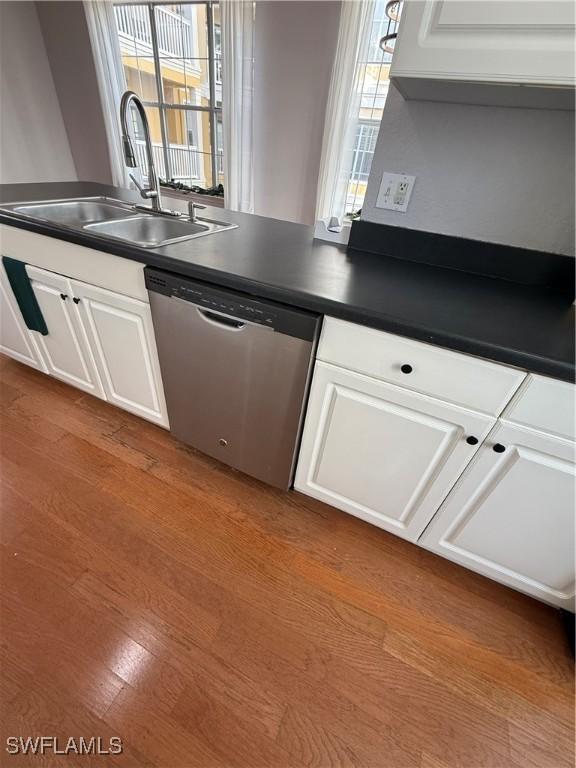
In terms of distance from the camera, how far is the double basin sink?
140cm

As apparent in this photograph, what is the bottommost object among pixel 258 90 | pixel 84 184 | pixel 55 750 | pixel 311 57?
pixel 55 750

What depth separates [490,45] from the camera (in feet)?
2.31

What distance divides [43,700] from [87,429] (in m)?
1.00

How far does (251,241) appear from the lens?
1.25 m

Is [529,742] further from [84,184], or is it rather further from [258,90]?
[258,90]

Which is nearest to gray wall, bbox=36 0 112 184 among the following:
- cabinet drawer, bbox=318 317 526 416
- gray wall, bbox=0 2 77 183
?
gray wall, bbox=0 2 77 183

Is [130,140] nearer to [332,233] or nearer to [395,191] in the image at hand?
[332,233]

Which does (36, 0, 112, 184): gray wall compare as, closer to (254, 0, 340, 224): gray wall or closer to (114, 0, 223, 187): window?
(114, 0, 223, 187): window

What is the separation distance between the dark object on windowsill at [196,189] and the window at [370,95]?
1.41 m

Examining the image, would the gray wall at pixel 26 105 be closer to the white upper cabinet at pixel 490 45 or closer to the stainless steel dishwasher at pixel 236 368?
the stainless steel dishwasher at pixel 236 368

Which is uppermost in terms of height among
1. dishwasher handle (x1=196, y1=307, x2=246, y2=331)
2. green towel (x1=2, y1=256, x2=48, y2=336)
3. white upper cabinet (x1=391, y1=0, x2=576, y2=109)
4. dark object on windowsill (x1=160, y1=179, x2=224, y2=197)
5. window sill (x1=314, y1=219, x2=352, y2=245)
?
white upper cabinet (x1=391, y1=0, x2=576, y2=109)

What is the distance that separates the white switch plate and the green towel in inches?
57.0

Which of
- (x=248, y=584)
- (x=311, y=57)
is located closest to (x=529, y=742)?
(x=248, y=584)

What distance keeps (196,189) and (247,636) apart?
3.81m
